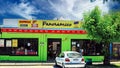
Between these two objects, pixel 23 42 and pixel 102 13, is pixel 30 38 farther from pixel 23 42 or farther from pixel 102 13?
pixel 102 13

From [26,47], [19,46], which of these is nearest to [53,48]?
[26,47]

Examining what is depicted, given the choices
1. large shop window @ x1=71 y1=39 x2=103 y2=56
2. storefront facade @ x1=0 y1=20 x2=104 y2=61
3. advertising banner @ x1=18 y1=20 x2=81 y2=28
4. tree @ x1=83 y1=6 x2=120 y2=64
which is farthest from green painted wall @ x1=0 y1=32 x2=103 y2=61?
tree @ x1=83 y1=6 x2=120 y2=64

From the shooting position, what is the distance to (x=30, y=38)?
1496 inches

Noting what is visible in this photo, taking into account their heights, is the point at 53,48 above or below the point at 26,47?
below

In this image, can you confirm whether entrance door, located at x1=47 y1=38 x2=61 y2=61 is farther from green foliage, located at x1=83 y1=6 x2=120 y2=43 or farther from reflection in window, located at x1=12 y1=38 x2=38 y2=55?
green foliage, located at x1=83 y1=6 x2=120 y2=43

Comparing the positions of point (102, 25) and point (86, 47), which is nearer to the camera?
point (102, 25)

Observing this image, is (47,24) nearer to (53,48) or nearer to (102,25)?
(53,48)

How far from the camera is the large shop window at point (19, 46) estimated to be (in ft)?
124

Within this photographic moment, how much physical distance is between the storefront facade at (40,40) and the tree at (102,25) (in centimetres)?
714

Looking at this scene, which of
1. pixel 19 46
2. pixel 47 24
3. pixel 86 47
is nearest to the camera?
pixel 19 46

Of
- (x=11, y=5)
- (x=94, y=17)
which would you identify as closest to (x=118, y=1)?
(x=94, y=17)

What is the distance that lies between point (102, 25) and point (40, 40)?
9.93 m

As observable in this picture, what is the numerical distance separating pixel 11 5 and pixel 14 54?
40276mm

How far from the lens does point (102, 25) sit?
99.5ft
